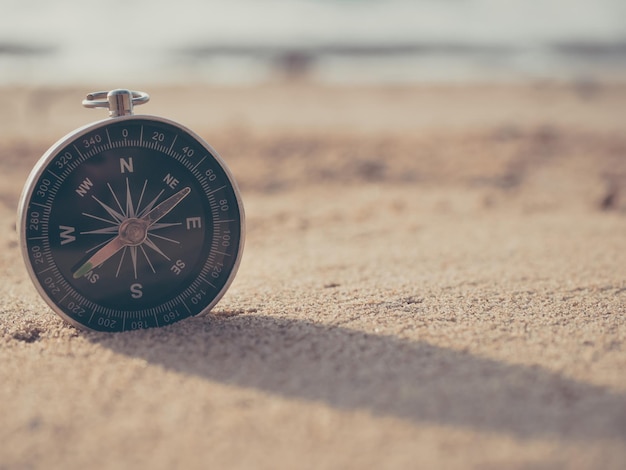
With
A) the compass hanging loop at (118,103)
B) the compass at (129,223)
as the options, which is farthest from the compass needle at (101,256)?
the compass hanging loop at (118,103)

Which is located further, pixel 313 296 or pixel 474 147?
pixel 474 147

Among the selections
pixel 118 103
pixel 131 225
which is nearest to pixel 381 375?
pixel 131 225

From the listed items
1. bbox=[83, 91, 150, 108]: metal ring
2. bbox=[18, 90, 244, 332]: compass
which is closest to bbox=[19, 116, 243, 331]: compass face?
bbox=[18, 90, 244, 332]: compass

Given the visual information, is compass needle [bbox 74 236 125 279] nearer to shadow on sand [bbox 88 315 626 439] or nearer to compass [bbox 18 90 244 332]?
compass [bbox 18 90 244 332]

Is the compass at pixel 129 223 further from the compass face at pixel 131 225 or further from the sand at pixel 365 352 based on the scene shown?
the sand at pixel 365 352

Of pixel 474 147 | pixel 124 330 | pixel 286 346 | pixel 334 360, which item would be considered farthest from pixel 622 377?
pixel 474 147

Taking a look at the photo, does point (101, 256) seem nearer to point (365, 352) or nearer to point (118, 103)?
point (118, 103)

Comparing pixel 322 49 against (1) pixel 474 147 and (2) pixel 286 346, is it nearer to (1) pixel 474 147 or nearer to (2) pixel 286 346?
(1) pixel 474 147
